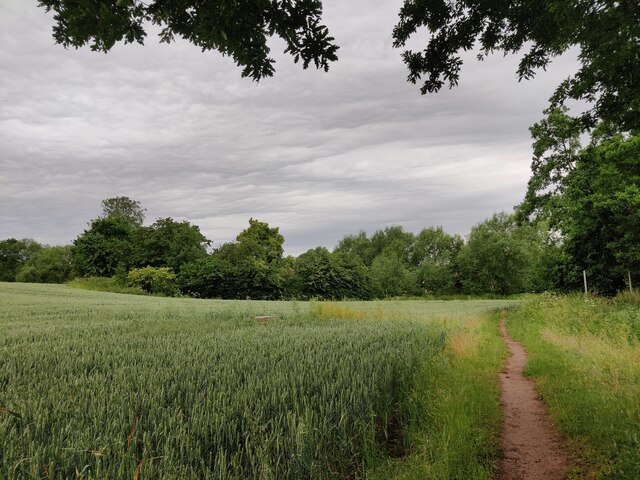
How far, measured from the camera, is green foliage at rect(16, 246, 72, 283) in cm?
7112

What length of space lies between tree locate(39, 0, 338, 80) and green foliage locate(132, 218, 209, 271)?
5176 cm

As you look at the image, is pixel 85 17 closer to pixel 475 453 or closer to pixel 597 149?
pixel 475 453

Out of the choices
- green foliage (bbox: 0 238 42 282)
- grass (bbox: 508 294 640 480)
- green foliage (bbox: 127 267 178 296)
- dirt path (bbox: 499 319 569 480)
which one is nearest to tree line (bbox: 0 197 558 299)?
green foliage (bbox: 127 267 178 296)

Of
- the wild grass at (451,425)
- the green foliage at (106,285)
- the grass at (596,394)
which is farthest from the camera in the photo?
the green foliage at (106,285)

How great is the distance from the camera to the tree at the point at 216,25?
2209 millimetres

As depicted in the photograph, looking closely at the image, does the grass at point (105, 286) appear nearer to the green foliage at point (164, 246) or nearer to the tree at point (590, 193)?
the green foliage at point (164, 246)

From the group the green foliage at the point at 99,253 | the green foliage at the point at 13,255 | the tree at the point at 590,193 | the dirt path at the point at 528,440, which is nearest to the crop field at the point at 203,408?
the dirt path at the point at 528,440

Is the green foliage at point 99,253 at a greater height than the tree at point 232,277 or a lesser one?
greater

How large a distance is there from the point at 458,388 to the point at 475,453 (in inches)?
81.4

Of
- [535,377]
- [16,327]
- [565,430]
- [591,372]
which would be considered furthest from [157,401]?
[16,327]

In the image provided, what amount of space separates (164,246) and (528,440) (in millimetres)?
53357

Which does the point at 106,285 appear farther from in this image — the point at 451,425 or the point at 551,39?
the point at 551,39

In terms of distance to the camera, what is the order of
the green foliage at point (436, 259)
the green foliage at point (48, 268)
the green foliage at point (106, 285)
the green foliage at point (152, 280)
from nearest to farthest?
the green foliage at point (106, 285) → the green foliage at point (152, 280) → the green foliage at point (436, 259) → the green foliage at point (48, 268)

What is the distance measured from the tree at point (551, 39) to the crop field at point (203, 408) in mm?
4112
